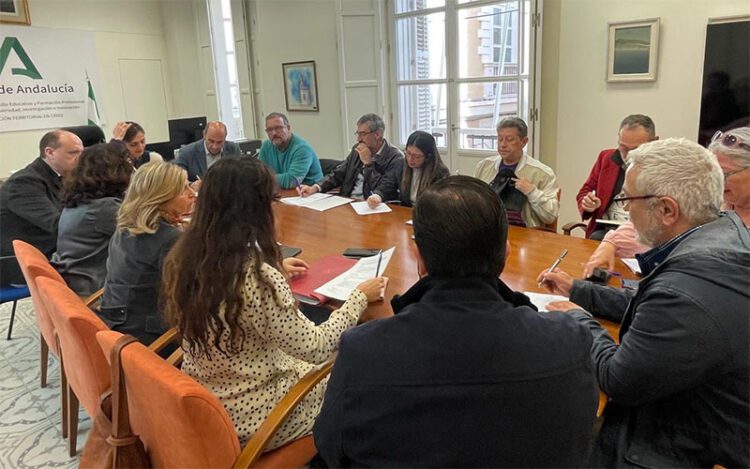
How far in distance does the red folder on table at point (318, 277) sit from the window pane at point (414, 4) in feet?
13.0

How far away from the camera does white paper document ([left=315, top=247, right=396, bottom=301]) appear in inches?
69.8

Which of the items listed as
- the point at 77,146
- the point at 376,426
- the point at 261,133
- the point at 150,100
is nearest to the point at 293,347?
the point at 376,426

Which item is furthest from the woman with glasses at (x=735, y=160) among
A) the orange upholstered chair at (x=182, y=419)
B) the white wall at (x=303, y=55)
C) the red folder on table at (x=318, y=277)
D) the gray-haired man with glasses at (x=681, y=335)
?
the white wall at (x=303, y=55)

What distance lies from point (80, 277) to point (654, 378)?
2.34 m

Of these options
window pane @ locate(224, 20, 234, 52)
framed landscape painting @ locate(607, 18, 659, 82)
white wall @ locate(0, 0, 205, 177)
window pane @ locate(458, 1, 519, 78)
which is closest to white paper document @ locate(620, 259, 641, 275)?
framed landscape painting @ locate(607, 18, 659, 82)

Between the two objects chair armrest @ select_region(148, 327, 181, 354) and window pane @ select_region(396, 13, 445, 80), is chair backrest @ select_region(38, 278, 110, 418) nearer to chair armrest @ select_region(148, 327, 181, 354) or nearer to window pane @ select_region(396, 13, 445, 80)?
chair armrest @ select_region(148, 327, 181, 354)

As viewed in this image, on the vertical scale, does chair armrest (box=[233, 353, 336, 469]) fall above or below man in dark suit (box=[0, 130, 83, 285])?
below

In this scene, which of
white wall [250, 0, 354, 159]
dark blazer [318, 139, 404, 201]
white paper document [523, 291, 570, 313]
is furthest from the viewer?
white wall [250, 0, 354, 159]

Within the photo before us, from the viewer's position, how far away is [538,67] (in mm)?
4242

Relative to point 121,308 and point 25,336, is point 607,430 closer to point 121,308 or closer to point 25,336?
point 121,308

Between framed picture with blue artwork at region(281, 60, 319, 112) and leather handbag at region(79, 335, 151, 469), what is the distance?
17.5 ft

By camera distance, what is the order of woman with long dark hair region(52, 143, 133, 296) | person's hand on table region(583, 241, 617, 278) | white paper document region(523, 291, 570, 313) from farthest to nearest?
1. woman with long dark hair region(52, 143, 133, 296)
2. person's hand on table region(583, 241, 617, 278)
3. white paper document region(523, 291, 570, 313)

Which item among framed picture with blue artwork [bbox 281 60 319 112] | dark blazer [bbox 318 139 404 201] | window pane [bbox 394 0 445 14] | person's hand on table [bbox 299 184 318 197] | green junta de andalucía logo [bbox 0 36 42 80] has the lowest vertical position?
person's hand on table [bbox 299 184 318 197]

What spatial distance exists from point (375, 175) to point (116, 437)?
2.57 meters
